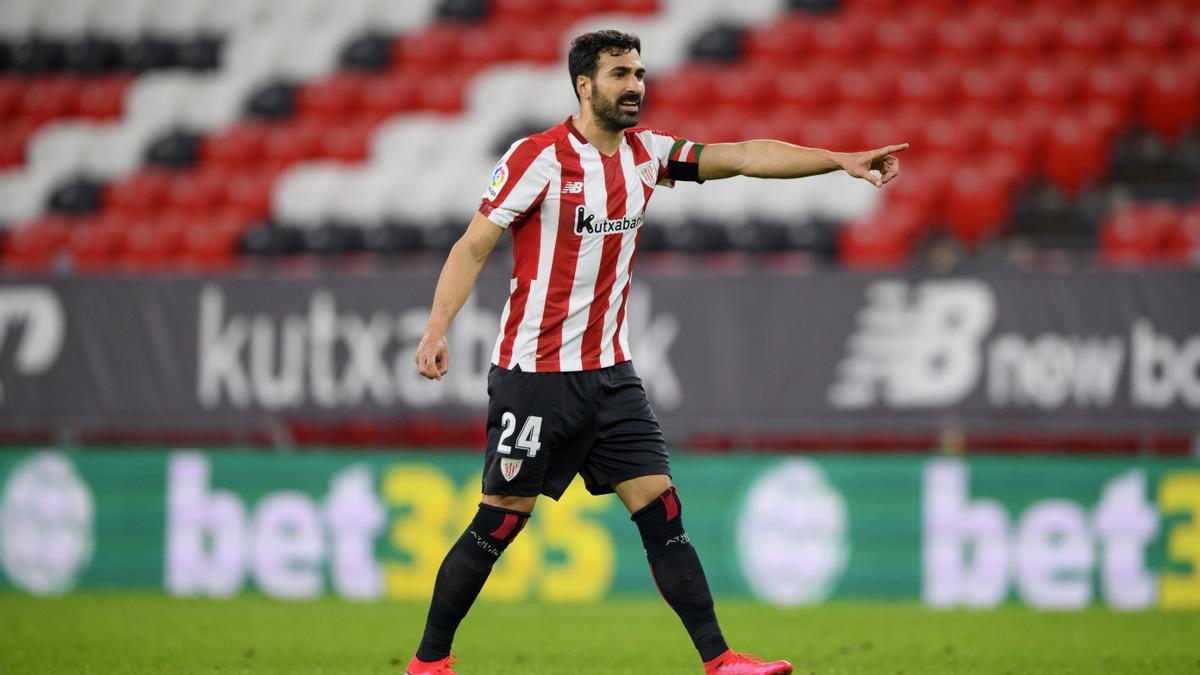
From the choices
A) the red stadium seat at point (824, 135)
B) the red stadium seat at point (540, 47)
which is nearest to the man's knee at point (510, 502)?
the red stadium seat at point (824, 135)

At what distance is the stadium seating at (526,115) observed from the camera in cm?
1236

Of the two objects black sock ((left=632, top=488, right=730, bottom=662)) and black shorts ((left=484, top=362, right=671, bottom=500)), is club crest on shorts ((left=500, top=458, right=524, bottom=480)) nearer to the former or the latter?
black shorts ((left=484, top=362, right=671, bottom=500))

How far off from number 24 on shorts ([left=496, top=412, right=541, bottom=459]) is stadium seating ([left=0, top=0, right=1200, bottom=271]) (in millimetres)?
6026

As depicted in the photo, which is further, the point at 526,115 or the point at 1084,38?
the point at 526,115

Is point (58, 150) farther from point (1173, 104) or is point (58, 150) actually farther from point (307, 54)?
point (1173, 104)

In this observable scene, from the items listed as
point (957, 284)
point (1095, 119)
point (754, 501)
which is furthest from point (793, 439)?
point (1095, 119)

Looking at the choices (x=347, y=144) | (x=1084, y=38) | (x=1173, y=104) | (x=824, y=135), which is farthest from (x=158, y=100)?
(x=1173, y=104)

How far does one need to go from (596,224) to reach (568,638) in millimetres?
2815

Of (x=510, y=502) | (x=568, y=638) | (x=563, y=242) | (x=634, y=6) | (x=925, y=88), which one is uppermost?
(x=634, y=6)

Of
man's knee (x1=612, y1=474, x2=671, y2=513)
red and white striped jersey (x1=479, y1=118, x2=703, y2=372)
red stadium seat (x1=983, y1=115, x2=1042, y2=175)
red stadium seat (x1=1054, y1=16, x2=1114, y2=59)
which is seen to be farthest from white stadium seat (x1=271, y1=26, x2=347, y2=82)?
man's knee (x1=612, y1=474, x2=671, y2=513)

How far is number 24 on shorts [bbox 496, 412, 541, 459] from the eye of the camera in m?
4.93

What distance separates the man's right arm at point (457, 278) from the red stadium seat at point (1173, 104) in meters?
9.44

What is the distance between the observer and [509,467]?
496 centimetres

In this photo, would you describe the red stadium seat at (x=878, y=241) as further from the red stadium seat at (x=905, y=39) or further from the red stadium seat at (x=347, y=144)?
the red stadium seat at (x=347, y=144)
